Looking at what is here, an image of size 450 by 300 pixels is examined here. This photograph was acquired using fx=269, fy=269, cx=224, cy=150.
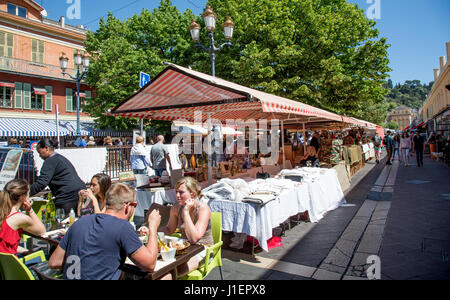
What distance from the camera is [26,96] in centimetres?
2355

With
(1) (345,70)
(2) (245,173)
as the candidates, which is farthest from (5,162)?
(1) (345,70)

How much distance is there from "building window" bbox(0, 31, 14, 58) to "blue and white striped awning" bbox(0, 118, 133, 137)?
594cm

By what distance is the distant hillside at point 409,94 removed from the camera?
509ft

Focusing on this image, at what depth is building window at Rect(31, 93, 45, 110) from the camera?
78.8ft

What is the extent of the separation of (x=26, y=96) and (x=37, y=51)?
456 cm

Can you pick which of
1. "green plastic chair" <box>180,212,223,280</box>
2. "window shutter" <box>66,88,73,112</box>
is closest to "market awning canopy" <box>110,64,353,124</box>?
"green plastic chair" <box>180,212,223,280</box>

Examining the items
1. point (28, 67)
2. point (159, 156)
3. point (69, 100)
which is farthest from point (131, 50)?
point (159, 156)

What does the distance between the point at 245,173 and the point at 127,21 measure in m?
20.5

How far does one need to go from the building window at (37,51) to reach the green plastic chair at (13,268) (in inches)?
1131

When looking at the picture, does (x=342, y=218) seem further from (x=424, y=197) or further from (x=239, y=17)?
(x=239, y=17)

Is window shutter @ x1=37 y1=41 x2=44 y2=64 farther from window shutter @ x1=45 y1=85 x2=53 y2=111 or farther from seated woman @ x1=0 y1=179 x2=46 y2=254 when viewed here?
seated woman @ x1=0 y1=179 x2=46 y2=254

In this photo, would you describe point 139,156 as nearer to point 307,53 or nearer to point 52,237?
point 52,237
